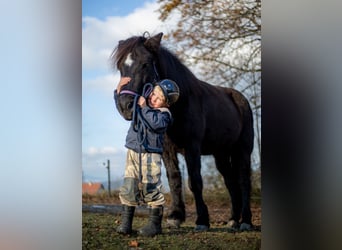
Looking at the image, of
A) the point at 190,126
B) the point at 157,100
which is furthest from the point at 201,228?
the point at 157,100

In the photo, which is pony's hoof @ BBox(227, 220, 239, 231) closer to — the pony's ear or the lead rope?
the lead rope

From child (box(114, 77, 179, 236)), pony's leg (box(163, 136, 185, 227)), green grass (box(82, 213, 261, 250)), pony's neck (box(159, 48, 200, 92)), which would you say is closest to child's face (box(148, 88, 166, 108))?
child (box(114, 77, 179, 236))

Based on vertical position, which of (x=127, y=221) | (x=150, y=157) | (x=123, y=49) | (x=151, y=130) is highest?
(x=123, y=49)

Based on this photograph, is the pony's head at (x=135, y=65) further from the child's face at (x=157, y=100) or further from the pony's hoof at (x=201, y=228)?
the pony's hoof at (x=201, y=228)

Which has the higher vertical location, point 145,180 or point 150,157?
point 150,157

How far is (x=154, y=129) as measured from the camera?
3.97 meters

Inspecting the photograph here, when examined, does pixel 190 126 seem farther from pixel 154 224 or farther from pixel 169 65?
pixel 154 224

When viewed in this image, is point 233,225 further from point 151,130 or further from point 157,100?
point 157,100

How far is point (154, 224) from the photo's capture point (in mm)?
3975

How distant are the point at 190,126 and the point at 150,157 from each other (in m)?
0.37

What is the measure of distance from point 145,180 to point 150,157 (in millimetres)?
170
